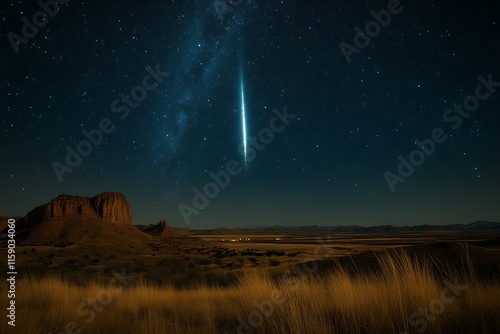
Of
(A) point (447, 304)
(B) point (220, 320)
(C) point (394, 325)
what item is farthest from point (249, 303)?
(A) point (447, 304)

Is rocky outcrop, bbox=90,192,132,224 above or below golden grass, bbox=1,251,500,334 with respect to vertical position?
above

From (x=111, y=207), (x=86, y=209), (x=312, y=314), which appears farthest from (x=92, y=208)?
(x=312, y=314)

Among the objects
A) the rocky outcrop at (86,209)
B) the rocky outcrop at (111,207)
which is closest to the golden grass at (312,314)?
the rocky outcrop at (86,209)

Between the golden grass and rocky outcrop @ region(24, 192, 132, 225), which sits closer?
the golden grass

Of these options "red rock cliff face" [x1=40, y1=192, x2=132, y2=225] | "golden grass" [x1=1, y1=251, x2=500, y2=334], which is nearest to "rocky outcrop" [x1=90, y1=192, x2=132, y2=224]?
"red rock cliff face" [x1=40, y1=192, x2=132, y2=225]

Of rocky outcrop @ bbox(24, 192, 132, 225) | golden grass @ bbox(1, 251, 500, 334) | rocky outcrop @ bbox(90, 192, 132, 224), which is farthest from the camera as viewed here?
rocky outcrop @ bbox(90, 192, 132, 224)

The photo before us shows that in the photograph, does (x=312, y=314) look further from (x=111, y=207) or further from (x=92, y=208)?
(x=111, y=207)

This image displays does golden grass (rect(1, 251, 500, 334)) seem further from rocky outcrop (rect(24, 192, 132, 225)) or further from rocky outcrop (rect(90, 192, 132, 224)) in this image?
rocky outcrop (rect(90, 192, 132, 224))

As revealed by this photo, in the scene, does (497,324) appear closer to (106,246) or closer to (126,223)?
(106,246)
